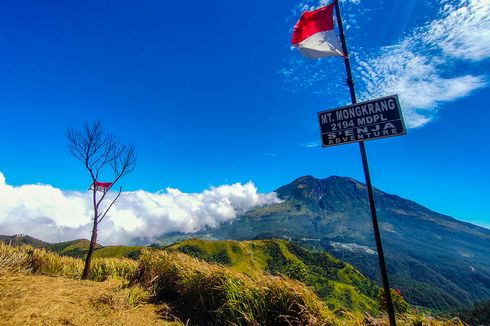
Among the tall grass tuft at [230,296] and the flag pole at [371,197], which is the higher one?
the flag pole at [371,197]

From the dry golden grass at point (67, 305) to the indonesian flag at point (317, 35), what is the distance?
6.50m

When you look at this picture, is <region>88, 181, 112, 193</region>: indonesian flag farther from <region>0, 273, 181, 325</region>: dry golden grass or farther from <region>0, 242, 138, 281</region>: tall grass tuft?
<region>0, 273, 181, 325</region>: dry golden grass

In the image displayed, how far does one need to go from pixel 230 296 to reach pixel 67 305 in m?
3.46

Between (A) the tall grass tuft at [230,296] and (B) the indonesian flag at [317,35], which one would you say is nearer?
(A) the tall grass tuft at [230,296]

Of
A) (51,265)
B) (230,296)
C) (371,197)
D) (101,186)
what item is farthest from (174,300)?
(101,186)

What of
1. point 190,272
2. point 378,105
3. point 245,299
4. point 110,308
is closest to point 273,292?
point 245,299

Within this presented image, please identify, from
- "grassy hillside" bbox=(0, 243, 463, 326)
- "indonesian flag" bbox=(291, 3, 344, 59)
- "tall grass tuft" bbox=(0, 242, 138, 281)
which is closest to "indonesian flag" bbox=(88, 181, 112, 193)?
"tall grass tuft" bbox=(0, 242, 138, 281)

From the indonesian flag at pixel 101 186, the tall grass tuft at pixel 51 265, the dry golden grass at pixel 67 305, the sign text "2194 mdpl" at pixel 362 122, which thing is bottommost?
the dry golden grass at pixel 67 305

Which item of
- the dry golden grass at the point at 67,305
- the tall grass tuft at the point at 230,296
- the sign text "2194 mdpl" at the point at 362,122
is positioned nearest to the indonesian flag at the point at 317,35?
the sign text "2194 mdpl" at the point at 362,122

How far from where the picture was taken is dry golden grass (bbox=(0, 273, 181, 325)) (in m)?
5.48

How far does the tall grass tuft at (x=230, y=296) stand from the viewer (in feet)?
17.9

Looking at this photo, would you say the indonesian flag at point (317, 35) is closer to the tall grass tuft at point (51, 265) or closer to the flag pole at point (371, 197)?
the flag pole at point (371, 197)

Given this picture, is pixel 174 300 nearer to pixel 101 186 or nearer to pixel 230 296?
pixel 230 296

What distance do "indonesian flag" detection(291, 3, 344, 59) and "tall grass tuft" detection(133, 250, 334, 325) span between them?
493cm
